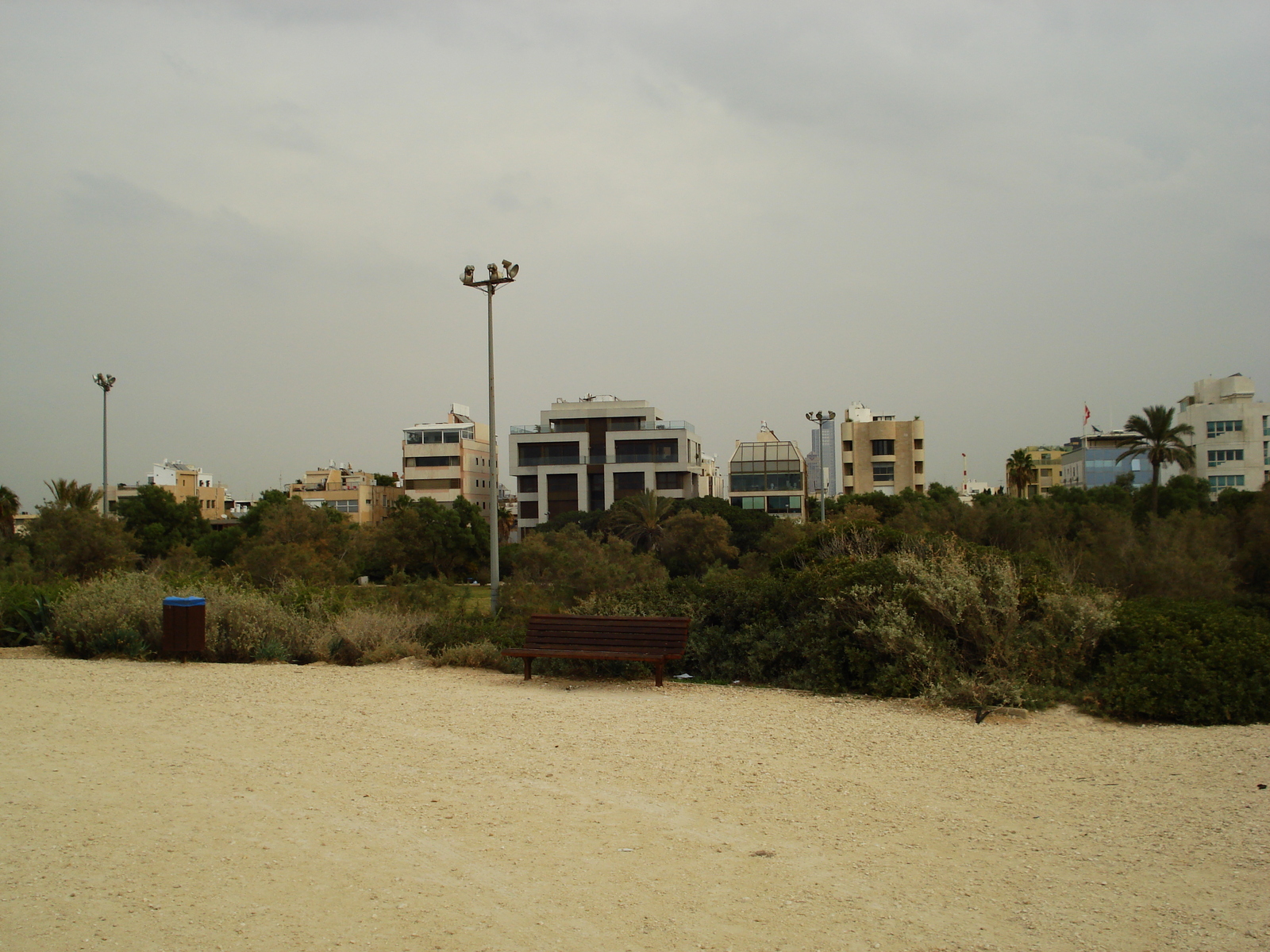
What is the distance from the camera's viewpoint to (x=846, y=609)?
426 inches

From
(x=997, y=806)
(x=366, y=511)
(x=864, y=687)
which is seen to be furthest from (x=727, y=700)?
(x=366, y=511)

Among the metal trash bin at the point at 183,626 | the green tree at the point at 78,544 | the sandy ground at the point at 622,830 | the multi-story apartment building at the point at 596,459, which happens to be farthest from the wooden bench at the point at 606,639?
the multi-story apartment building at the point at 596,459

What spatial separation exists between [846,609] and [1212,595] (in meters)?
22.1

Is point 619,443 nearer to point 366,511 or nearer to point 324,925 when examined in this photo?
point 366,511

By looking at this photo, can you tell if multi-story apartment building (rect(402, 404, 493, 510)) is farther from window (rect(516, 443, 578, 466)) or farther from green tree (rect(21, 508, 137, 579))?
green tree (rect(21, 508, 137, 579))

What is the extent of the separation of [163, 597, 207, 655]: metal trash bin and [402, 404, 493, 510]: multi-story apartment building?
8538 centimetres

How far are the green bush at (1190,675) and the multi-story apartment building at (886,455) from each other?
8231 centimetres

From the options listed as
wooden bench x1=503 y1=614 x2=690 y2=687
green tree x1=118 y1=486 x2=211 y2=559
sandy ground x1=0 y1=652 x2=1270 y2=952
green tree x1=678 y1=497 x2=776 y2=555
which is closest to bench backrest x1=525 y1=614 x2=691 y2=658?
wooden bench x1=503 y1=614 x2=690 y2=687

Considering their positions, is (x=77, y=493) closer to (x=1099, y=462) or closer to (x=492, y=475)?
(x=492, y=475)

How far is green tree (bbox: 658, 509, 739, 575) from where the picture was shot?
54469 mm

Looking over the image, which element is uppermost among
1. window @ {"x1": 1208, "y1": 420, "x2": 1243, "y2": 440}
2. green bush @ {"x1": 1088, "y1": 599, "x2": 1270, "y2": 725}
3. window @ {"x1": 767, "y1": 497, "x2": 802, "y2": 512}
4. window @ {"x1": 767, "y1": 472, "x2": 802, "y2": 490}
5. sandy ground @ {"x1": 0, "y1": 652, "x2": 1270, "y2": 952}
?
window @ {"x1": 1208, "y1": 420, "x2": 1243, "y2": 440}

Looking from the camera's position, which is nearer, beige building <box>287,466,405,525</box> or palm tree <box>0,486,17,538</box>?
palm tree <box>0,486,17,538</box>

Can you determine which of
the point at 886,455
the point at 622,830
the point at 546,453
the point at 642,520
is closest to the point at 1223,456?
the point at 886,455

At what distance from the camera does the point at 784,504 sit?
274 feet
